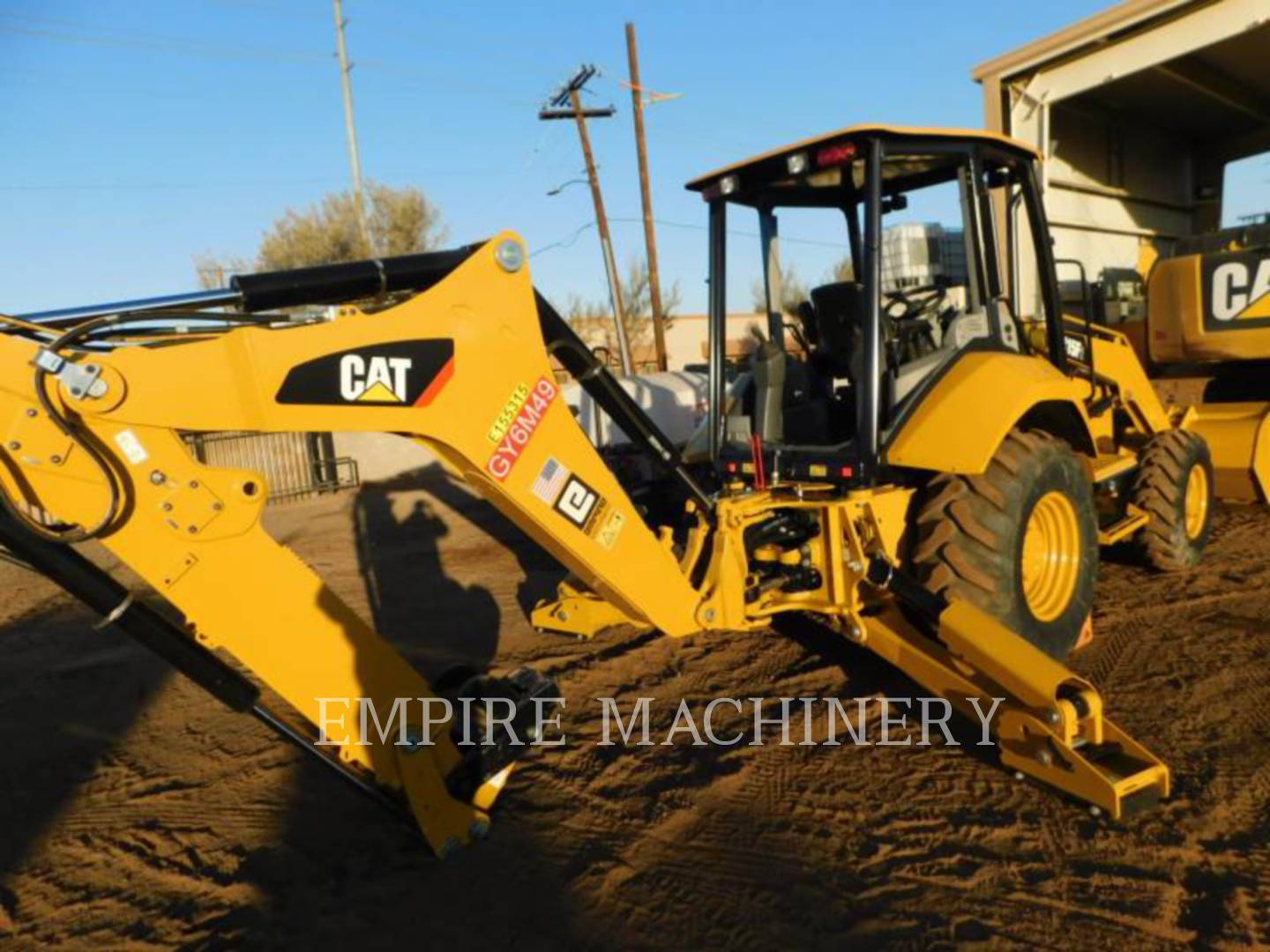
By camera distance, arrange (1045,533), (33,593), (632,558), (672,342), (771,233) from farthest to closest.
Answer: (672,342) → (33,593) → (771,233) → (1045,533) → (632,558)

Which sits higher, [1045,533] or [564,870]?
[1045,533]

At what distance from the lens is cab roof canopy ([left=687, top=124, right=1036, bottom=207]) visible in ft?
11.9

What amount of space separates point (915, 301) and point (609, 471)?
219cm

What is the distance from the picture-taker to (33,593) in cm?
720

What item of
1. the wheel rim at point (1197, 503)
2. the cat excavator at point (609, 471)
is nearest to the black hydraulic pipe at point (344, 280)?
the cat excavator at point (609, 471)

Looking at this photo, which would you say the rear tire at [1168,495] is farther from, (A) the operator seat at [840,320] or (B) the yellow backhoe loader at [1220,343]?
(A) the operator seat at [840,320]

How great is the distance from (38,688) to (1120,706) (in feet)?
17.5

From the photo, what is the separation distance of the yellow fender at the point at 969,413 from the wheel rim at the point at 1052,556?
1.77 ft

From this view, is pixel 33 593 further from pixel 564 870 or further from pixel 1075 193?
pixel 1075 193

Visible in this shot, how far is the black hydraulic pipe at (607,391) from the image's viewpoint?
3152 mm

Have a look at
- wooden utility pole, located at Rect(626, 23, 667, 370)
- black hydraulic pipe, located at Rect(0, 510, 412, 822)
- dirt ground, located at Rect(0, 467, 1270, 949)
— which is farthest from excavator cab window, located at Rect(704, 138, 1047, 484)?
wooden utility pole, located at Rect(626, 23, 667, 370)

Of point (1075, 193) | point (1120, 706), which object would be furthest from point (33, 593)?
point (1075, 193)

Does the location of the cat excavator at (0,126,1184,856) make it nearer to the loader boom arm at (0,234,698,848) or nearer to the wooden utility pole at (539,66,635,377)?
the loader boom arm at (0,234,698,848)

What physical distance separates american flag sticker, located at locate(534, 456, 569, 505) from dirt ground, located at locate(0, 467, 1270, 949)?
3.75ft
